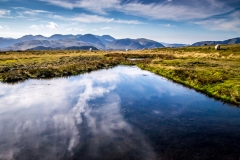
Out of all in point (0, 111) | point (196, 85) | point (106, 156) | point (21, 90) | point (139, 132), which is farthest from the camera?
point (196, 85)

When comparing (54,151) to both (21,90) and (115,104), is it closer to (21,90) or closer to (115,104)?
(115,104)

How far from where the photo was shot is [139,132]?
1600 centimetres

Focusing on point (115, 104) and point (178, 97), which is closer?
point (115, 104)

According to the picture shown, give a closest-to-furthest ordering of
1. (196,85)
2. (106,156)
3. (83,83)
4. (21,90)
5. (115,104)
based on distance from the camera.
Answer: (106,156), (115,104), (21,90), (196,85), (83,83)

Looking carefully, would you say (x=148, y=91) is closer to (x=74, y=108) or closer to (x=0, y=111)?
(x=74, y=108)

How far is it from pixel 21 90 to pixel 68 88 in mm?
6463

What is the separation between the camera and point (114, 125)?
17281 millimetres

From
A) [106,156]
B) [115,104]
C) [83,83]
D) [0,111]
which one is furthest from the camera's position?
[83,83]

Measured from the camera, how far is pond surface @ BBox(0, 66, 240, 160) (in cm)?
1303

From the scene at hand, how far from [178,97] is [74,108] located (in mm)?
13517

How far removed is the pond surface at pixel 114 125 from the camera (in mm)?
13031

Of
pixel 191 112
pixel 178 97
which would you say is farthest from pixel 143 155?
pixel 178 97

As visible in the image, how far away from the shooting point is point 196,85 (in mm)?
31156

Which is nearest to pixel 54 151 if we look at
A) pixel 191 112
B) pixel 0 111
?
pixel 0 111
